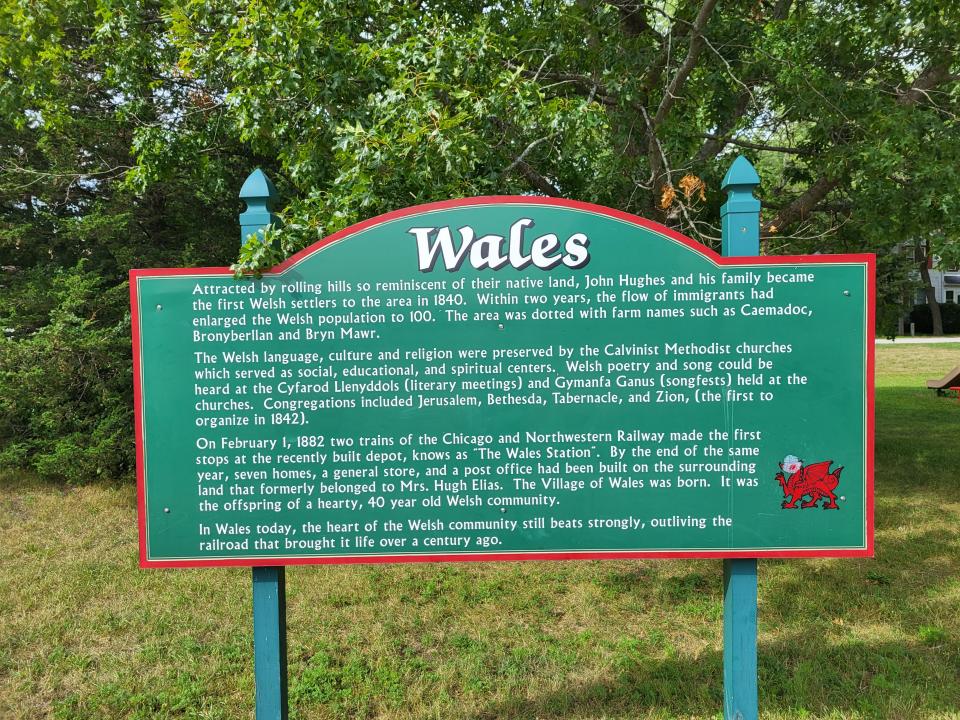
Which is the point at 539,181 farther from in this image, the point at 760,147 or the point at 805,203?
the point at 805,203

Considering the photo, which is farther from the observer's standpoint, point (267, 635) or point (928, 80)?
point (928, 80)

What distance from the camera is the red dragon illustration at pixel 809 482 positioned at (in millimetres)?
2924

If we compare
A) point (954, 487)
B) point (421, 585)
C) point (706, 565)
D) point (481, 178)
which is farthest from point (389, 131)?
point (954, 487)

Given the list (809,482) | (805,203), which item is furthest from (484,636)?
(805,203)

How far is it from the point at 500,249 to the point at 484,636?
302 cm

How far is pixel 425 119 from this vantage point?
12.4 ft

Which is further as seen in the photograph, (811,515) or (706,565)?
Result: (706,565)

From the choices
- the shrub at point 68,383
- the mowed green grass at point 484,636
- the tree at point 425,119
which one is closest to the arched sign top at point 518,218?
the tree at point 425,119

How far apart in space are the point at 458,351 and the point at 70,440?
739cm

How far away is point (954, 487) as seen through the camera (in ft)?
27.8

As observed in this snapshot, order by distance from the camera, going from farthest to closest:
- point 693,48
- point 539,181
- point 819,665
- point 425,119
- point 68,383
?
point 68,383, point 539,181, point 693,48, point 819,665, point 425,119

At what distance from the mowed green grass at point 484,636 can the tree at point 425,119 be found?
266 centimetres

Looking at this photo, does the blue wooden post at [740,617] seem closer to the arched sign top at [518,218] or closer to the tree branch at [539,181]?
the arched sign top at [518,218]

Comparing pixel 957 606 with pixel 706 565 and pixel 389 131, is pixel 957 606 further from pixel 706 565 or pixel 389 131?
pixel 389 131
